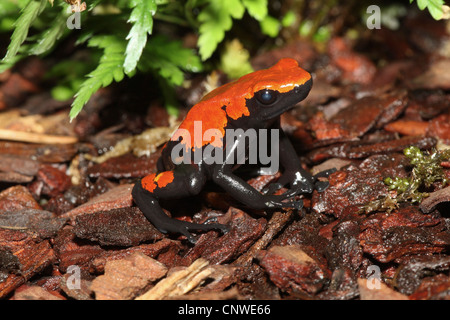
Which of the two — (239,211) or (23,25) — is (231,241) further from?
(23,25)

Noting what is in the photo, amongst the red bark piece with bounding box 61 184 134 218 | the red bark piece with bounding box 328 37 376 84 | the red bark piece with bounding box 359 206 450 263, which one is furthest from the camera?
the red bark piece with bounding box 328 37 376 84

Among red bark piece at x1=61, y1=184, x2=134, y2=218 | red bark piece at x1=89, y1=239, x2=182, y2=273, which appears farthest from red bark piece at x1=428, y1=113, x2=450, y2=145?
red bark piece at x1=61, y1=184, x2=134, y2=218

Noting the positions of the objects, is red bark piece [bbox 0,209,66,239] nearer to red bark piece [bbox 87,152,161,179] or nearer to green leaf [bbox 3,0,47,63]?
red bark piece [bbox 87,152,161,179]

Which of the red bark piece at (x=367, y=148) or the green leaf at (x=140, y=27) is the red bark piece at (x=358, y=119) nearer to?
the red bark piece at (x=367, y=148)

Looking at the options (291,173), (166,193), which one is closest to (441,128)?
(291,173)

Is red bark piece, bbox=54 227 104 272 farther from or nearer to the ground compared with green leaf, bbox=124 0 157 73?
nearer to the ground

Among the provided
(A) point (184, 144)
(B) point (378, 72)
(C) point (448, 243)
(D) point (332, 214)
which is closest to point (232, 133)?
(A) point (184, 144)
